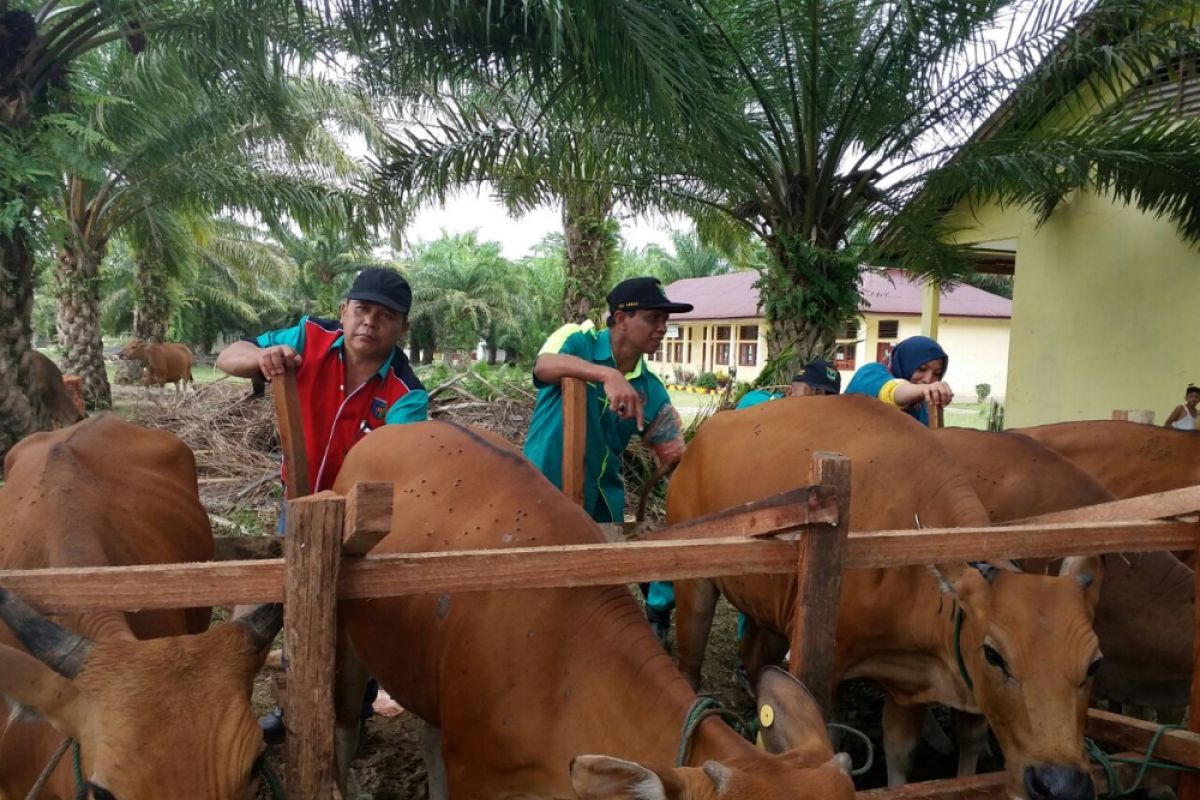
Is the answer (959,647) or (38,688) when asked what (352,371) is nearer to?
(38,688)

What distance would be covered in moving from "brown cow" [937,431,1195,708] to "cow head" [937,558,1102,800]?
2.53 ft

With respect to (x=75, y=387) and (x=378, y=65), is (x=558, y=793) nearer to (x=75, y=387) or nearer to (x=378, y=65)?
(x=378, y=65)

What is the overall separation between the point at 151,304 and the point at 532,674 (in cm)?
2151

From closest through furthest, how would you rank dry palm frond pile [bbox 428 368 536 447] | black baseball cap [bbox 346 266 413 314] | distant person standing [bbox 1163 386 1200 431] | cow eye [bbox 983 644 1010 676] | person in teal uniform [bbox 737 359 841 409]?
cow eye [bbox 983 644 1010 676] < black baseball cap [bbox 346 266 413 314] < person in teal uniform [bbox 737 359 841 409] < distant person standing [bbox 1163 386 1200 431] < dry palm frond pile [bbox 428 368 536 447]

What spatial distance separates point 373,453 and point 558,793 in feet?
5.58

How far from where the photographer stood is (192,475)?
4453 millimetres

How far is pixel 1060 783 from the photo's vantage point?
104 inches

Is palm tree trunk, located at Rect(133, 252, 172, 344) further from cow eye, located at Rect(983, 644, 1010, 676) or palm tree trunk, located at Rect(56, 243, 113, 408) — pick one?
cow eye, located at Rect(983, 644, 1010, 676)

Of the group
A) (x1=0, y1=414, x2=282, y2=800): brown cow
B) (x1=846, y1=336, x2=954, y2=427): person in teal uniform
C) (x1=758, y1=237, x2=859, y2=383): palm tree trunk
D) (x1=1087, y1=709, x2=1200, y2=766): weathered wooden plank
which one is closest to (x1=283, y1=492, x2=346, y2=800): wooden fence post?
(x1=0, y1=414, x2=282, y2=800): brown cow

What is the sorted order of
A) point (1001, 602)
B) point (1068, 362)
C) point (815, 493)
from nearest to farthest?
point (815, 493) → point (1001, 602) → point (1068, 362)

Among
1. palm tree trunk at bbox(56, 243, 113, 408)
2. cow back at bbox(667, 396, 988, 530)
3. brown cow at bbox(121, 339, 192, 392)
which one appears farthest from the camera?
brown cow at bbox(121, 339, 192, 392)

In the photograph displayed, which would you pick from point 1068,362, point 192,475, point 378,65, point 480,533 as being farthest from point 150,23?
point 1068,362

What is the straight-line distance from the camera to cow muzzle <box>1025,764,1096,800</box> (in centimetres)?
262

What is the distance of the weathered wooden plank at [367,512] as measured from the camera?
193cm
